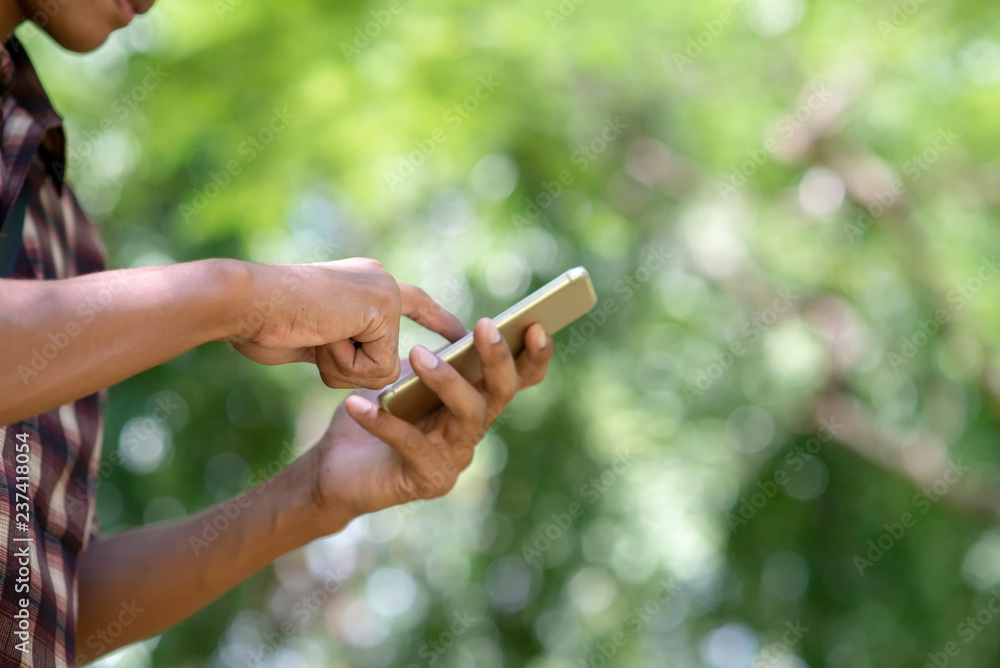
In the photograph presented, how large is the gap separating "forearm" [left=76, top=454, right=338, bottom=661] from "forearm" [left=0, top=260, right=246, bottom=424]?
27.5 inches

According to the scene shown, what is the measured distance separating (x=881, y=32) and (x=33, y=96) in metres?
3.46

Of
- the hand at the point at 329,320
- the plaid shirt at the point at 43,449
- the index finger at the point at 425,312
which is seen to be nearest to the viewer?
the hand at the point at 329,320

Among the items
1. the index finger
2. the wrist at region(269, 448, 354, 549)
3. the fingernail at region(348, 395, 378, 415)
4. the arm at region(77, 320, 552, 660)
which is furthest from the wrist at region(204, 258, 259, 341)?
the wrist at region(269, 448, 354, 549)

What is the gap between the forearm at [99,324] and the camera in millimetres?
809

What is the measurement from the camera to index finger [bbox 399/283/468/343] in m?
1.26

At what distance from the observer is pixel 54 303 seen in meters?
0.83

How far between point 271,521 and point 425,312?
52cm

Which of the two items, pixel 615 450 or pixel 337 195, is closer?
pixel 337 195

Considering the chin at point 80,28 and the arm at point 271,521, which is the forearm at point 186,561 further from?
the chin at point 80,28

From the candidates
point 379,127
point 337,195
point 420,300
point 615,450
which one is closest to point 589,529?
point 615,450

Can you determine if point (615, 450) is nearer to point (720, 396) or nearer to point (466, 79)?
point (720, 396)

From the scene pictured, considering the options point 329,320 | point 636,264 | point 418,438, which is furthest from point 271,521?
point 636,264

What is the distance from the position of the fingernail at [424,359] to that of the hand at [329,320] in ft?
0.40

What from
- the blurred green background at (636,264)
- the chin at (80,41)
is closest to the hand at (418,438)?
the chin at (80,41)
